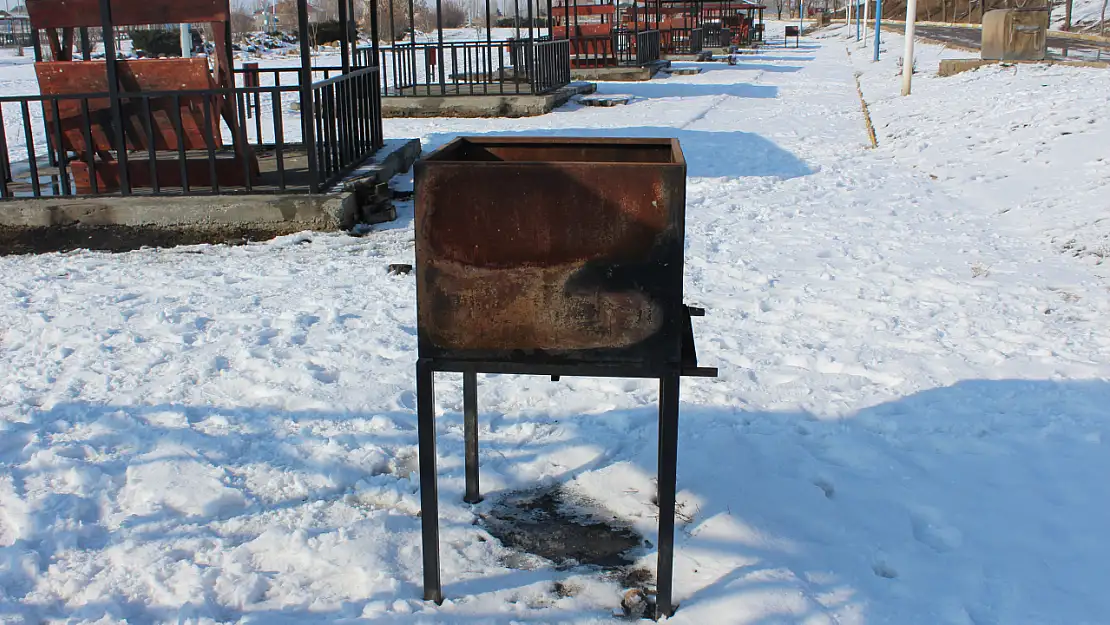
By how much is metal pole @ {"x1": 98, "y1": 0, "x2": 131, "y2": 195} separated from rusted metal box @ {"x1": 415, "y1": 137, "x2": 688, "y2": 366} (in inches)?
236

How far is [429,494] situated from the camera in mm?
3172

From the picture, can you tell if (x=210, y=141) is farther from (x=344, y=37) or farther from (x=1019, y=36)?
(x=1019, y=36)

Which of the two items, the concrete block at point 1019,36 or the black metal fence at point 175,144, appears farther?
the concrete block at point 1019,36

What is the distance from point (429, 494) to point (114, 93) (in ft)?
21.1

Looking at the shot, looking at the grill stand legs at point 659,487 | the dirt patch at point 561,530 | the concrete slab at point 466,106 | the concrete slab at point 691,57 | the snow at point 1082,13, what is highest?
the snow at point 1082,13

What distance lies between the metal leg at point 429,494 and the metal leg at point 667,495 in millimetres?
712

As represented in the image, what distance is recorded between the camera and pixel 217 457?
4168mm

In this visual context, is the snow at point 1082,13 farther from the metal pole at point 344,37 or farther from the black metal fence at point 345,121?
the metal pole at point 344,37

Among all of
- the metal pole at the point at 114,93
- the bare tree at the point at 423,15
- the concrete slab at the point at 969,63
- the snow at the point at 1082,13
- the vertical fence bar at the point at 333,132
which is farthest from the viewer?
the bare tree at the point at 423,15

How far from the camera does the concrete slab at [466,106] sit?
1831cm

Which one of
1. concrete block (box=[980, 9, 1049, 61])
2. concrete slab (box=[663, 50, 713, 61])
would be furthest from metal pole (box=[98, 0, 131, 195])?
concrete slab (box=[663, 50, 713, 61])

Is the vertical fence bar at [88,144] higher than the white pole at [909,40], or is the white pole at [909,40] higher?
the white pole at [909,40]

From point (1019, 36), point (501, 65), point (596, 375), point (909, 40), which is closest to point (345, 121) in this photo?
point (596, 375)

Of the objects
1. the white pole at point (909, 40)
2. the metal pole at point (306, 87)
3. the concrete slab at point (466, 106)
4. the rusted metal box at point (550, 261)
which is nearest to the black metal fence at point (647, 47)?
the white pole at point (909, 40)
